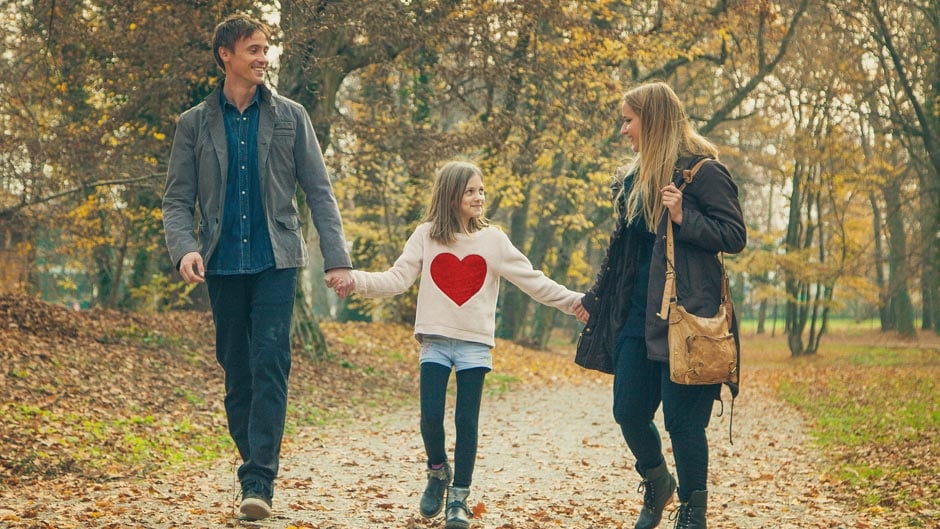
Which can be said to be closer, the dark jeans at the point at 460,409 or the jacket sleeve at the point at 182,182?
the jacket sleeve at the point at 182,182

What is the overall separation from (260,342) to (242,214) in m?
0.63

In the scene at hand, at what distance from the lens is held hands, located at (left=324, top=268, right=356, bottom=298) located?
211 inches

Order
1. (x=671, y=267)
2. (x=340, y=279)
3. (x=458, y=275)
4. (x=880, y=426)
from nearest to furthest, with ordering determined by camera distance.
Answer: (x=671, y=267), (x=340, y=279), (x=458, y=275), (x=880, y=426)

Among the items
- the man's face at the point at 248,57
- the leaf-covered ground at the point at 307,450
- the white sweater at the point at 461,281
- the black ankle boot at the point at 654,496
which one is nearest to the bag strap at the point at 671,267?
the white sweater at the point at 461,281

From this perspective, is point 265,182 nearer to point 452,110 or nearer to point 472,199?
point 472,199

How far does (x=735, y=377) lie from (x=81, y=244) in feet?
46.9

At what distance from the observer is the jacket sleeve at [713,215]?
4816mm

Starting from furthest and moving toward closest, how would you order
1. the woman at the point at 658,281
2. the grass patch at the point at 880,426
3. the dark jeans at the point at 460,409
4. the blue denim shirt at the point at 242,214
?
the grass patch at the point at 880,426
the dark jeans at the point at 460,409
the blue denim shirt at the point at 242,214
the woman at the point at 658,281

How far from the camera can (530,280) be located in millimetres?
5766

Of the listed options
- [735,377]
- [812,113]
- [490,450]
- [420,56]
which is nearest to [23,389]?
[490,450]

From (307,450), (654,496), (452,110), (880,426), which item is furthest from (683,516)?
(452,110)

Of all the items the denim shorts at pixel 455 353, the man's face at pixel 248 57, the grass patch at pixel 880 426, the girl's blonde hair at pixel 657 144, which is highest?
the man's face at pixel 248 57

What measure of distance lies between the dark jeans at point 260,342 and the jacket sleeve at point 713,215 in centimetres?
194

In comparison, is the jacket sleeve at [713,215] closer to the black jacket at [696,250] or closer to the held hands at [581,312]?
the black jacket at [696,250]
